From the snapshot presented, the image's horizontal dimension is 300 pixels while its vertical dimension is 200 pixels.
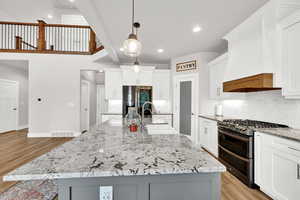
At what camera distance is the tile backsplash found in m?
2.18

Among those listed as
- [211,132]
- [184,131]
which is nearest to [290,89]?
[211,132]

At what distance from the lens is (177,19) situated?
8.93 feet

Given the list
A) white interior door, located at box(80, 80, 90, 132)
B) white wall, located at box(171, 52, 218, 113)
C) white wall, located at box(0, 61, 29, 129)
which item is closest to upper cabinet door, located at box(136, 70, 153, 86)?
white wall, located at box(171, 52, 218, 113)

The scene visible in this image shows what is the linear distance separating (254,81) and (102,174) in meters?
2.49

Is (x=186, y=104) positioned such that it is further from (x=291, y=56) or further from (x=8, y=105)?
(x=8, y=105)

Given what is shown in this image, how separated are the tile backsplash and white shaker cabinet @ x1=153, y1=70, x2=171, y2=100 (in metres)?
2.20

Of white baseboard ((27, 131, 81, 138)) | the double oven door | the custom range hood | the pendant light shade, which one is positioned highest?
the pendant light shade

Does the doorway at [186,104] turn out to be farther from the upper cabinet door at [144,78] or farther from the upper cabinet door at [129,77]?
the upper cabinet door at [129,77]

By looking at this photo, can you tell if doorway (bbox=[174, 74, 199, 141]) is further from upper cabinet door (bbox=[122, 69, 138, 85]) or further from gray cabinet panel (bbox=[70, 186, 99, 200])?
gray cabinet panel (bbox=[70, 186, 99, 200])

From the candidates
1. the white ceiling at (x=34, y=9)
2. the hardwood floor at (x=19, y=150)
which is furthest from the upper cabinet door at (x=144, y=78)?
the white ceiling at (x=34, y=9)

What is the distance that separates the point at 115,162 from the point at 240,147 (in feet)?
7.37

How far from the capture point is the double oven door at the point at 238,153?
7.17 ft

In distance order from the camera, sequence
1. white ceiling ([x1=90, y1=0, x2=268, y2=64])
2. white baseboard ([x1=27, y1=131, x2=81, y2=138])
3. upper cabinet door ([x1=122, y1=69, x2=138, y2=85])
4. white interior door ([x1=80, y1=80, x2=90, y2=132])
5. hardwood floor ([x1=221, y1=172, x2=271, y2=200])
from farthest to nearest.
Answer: white interior door ([x1=80, y1=80, x2=90, y2=132])
white baseboard ([x1=27, y1=131, x2=81, y2=138])
upper cabinet door ([x1=122, y1=69, x2=138, y2=85])
white ceiling ([x1=90, y1=0, x2=268, y2=64])
hardwood floor ([x1=221, y1=172, x2=271, y2=200])

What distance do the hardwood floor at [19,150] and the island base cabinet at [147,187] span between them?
7.39 ft
